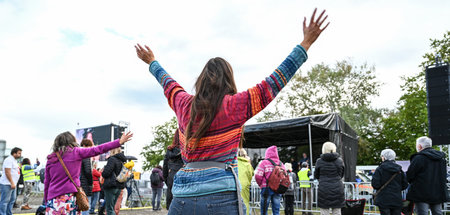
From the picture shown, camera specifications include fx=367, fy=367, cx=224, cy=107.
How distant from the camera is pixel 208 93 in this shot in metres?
1.79

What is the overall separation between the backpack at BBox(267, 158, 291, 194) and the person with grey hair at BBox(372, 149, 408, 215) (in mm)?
1734

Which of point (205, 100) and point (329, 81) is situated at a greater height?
point (329, 81)

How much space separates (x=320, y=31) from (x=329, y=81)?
3292cm

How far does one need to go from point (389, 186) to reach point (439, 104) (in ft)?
15.5

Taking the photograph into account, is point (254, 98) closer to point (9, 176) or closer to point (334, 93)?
point (9, 176)

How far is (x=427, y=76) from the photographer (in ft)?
34.2

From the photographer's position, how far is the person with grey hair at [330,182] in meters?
6.62

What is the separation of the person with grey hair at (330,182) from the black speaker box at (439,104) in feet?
15.4

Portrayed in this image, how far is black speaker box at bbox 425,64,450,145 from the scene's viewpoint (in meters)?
9.80

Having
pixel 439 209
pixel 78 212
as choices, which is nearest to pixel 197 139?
pixel 78 212

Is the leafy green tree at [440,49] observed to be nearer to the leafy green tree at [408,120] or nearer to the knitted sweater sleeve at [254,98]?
the leafy green tree at [408,120]

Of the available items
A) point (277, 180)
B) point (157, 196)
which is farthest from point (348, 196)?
point (157, 196)

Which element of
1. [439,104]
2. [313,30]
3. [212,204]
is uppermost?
[439,104]

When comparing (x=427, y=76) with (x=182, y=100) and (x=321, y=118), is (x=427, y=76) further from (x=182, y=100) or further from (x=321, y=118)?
(x=182, y=100)
